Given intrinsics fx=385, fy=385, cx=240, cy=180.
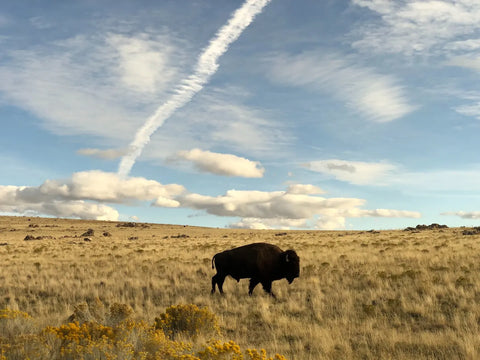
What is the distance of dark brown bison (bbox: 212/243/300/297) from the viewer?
12.5 m

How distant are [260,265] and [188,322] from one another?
4.35m

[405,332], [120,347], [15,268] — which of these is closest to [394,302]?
[405,332]

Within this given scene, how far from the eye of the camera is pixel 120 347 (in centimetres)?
609

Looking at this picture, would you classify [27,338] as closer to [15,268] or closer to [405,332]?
[405,332]

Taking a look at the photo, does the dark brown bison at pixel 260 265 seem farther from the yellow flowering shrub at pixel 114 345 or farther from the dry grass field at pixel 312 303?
the yellow flowering shrub at pixel 114 345

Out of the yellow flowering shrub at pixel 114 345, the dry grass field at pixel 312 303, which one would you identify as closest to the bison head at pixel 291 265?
the dry grass field at pixel 312 303

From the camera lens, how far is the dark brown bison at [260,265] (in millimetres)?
12516

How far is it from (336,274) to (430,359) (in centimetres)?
912

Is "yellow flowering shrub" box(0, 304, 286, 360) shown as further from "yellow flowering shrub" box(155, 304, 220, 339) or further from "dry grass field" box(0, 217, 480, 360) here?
"dry grass field" box(0, 217, 480, 360)

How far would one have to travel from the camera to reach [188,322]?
335 inches

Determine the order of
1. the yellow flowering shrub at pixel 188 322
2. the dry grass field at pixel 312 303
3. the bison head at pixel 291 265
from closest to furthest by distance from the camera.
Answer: the dry grass field at pixel 312 303
the yellow flowering shrub at pixel 188 322
the bison head at pixel 291 265

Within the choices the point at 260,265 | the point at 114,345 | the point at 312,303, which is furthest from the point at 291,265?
the point at 114,345

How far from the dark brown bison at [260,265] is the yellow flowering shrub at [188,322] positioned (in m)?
3.96

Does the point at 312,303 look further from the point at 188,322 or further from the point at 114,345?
the point at 114,345
